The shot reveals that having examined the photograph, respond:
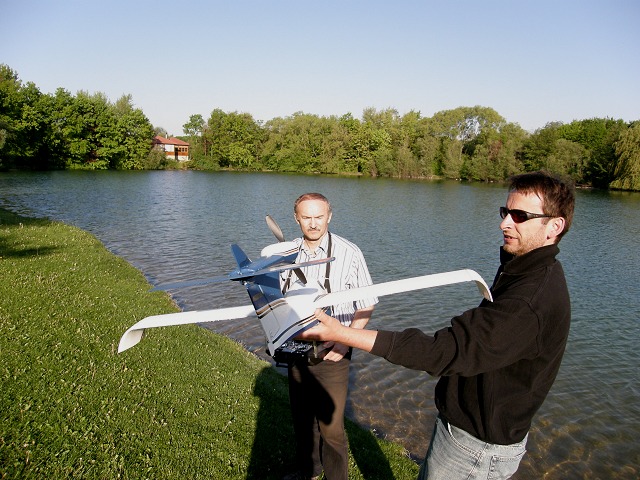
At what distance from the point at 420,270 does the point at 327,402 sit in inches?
616

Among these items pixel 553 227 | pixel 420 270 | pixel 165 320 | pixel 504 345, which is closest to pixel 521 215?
pixel 553 227

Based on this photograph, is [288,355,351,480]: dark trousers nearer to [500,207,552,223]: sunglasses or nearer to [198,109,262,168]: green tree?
[500,207,552,223]: sunglasses

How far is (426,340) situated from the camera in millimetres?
2068

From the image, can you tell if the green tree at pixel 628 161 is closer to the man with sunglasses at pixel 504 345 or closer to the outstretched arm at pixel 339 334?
the man with sunglasses at pixel 504 345

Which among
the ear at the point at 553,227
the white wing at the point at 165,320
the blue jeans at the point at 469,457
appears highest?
the ear at the point at 553,227

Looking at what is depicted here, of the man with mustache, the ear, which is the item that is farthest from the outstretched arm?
the man with mustache

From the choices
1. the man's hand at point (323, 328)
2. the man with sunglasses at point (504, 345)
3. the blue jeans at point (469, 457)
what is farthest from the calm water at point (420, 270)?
the man's hand at point (323, 328)

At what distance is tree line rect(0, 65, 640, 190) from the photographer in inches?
2857

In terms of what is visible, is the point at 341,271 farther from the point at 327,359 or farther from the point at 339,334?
the point at 339,334

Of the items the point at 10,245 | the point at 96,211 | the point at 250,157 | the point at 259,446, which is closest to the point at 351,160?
the point at 250,157

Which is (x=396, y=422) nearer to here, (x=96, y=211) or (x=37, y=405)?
(x=37, y=405)

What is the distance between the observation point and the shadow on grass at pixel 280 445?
4988 mm

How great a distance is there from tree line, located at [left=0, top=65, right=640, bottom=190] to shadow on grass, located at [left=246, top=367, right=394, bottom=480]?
7115 centimetres

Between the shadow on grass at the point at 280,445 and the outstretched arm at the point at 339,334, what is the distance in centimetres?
340
